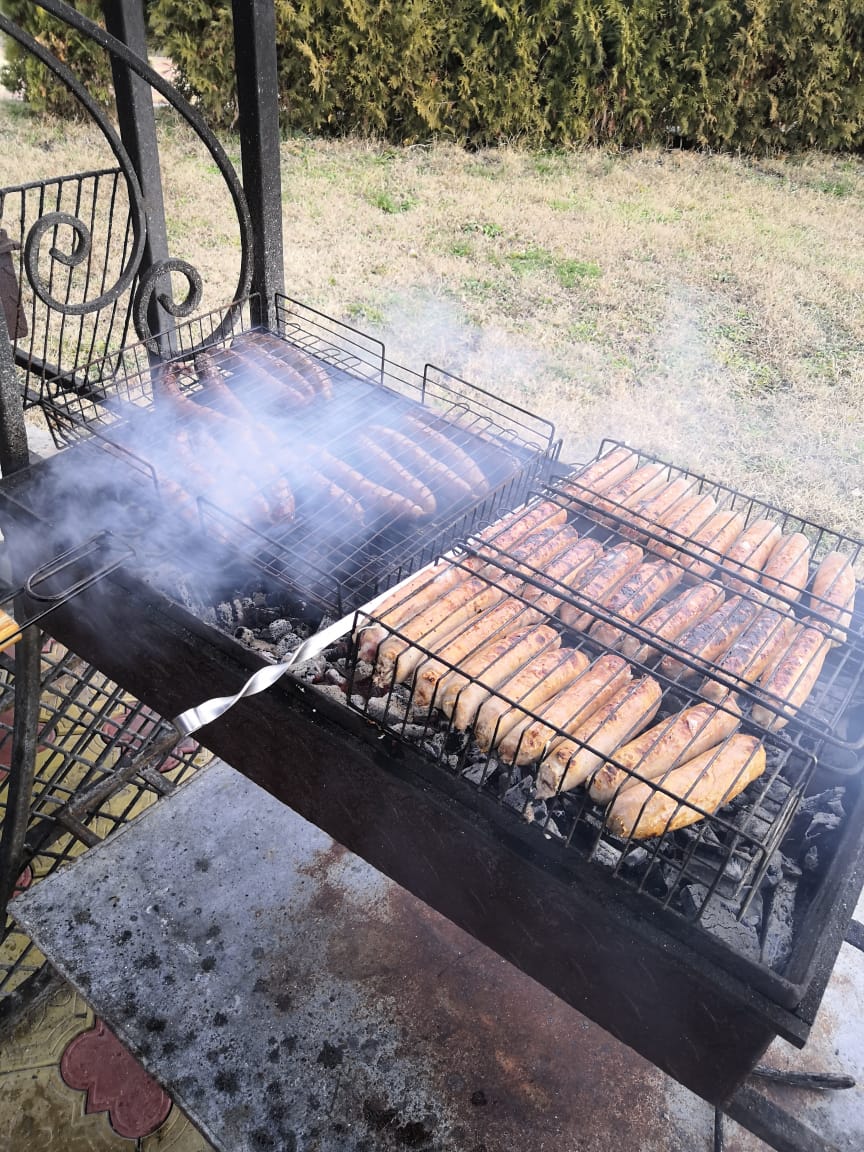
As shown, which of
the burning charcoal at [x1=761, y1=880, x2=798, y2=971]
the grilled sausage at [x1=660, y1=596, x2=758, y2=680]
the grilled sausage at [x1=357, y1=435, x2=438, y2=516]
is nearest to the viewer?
the burning charcoal at [x1=761, y1=880, x2=798, y2=971]

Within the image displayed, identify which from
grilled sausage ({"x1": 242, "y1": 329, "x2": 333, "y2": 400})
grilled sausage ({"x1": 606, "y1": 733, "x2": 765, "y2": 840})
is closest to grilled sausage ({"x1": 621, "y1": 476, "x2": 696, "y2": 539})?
grilled sausage ({"x1": 606, "y1": 733, "x2": 765, "y2": 840})

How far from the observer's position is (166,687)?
295 cm

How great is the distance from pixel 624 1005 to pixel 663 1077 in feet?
3.93

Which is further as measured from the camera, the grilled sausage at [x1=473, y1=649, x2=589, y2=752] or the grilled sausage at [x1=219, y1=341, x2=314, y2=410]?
the grilled sausage at [x1=219, y1=341, x2=314, y2=410]

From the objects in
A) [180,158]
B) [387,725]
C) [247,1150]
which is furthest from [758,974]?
[180,158]

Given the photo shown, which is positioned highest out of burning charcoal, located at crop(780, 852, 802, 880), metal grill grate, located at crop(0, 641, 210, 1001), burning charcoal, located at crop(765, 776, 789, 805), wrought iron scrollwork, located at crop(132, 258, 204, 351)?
wrought iron scrollwork, located at crop(132, 258, 204, 351)

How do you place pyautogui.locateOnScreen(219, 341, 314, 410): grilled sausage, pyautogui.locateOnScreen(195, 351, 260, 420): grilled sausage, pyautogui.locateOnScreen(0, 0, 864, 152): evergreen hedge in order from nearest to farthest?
pyautogui.locateOnScreen(195, 351, 260, 420): grilled sausage < pyautogui.locateOnScreen(219, 341, 314, 410): grilled sausage < pyautogui.locateOnScreen(0, 0, 864, 152): evergreen hedge

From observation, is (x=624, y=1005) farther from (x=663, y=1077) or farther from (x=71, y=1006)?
(x=71, y=1006)

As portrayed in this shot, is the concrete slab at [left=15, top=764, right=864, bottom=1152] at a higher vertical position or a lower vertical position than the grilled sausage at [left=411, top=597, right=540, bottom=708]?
lower

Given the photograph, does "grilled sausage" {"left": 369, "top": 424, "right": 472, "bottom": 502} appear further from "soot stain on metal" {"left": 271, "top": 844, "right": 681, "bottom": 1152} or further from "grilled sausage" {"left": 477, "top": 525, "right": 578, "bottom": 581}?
"soot stain on metal" {"left": 271, "top": 844, "right": 681, "bottom": 1152}

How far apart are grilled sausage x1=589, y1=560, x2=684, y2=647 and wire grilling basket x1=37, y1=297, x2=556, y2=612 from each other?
0.58m

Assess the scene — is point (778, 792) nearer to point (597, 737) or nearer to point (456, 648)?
point (597, 737)

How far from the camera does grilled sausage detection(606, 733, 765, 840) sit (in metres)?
2.25

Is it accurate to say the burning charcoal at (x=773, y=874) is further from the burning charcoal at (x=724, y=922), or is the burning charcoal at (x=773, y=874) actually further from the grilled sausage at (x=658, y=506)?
the grilled sausage at (x=658, y=506)
